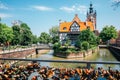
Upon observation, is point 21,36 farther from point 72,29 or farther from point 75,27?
point 75,27

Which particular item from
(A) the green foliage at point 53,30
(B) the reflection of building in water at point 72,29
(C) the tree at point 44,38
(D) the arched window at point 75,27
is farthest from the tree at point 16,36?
(C) the tree at point 44,38

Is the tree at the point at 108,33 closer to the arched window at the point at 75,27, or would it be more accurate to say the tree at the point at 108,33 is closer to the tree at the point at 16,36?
the arched window at the point at 75,27

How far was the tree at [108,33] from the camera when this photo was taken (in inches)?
3836

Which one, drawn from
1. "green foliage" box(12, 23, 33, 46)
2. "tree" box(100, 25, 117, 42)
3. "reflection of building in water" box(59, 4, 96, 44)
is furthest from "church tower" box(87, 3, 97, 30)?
"green foliage" box(12, 23, 33, 46)

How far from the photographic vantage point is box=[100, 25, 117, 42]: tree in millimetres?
97438

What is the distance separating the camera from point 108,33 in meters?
97.4

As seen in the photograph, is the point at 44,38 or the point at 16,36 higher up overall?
the point at 16,36

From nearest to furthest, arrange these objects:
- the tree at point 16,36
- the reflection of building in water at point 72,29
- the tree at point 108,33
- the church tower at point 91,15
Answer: the tree at point 16,36
the reflection of building in water at point 72,29
the tree at point 108,33
the church tower at point 91,15

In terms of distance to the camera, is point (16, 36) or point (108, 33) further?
point (108, 33)

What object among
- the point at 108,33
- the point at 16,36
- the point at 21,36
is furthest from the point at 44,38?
the point at 16,36

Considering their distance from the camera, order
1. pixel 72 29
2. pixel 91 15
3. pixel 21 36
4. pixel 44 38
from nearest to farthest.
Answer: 1. pixel 21 36
2. pixel 72 29
3. pixel 91 15
4. pixel 44 38

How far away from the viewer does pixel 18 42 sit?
256 ft

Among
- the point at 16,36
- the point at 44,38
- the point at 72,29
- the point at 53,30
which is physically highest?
the point at 53,30

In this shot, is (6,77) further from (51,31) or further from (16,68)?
(51,31)
